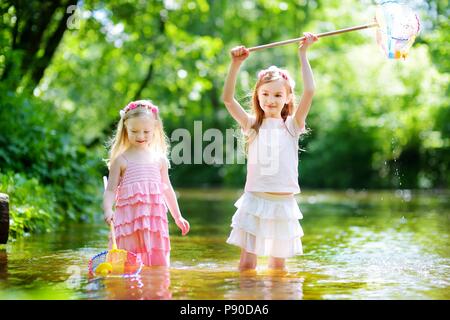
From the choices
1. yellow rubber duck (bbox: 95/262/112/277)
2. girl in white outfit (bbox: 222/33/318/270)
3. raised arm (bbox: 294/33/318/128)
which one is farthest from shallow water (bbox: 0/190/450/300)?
raised arm (bbox: 294/33/318/128)

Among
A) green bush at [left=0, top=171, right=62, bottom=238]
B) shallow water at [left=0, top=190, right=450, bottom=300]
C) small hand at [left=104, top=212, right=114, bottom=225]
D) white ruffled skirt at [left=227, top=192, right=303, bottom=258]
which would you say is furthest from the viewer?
green bush at [left=0, top=171, right=62, bottom=238]

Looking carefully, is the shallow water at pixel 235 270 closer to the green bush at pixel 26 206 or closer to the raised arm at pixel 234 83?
the green bush at pixel 26 206

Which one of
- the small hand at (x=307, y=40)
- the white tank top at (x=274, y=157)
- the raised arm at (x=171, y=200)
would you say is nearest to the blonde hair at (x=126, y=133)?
the raised arm at (x=171, y=200)

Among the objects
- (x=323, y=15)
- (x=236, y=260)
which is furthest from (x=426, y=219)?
(x=323, y=15)

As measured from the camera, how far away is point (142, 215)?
18.2ft

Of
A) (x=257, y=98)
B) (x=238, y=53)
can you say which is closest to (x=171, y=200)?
(x=257, y=98)

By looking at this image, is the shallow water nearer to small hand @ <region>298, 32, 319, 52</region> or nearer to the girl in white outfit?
the girl in white outfit

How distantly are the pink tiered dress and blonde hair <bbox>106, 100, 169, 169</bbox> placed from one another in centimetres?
19

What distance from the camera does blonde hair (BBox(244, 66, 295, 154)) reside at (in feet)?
18.2

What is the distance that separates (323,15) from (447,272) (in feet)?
76.5

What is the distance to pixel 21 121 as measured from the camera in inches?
384

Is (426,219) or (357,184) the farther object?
(357,184)

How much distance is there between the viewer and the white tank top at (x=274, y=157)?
536 cm
